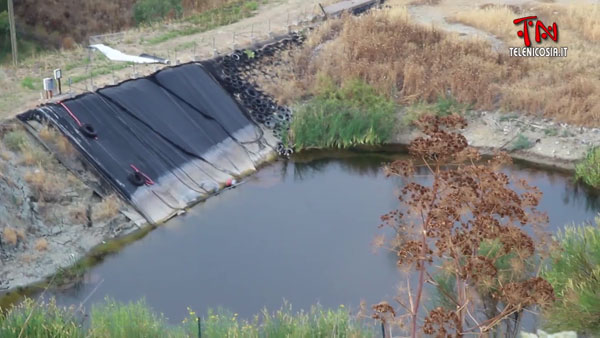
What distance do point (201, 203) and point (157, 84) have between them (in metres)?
3.93

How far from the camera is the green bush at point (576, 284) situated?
36.0 feet

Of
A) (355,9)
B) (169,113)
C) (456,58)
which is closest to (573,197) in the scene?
(456,58)

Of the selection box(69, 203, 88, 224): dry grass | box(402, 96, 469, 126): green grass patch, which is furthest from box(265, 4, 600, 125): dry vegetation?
box(69, 203, 88, 224): dry grass

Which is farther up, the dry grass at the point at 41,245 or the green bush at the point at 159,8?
the green bush at the point at 159,8

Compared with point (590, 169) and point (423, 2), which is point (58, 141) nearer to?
point (590, 169)

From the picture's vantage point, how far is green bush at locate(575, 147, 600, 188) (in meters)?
19.4

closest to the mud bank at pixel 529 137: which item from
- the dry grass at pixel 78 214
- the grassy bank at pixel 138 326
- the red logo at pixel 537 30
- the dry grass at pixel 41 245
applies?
the red logo at pixel 537 30

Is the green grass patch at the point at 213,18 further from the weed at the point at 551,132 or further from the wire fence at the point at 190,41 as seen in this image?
the weed at the point at 551,132

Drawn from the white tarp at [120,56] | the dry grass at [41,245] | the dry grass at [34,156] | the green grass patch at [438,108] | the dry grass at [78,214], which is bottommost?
the green grass patch at [438,108]

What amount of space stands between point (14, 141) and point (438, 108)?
35.2 feet

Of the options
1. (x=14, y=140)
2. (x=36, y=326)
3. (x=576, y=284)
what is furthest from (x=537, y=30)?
(x=36, y=326)

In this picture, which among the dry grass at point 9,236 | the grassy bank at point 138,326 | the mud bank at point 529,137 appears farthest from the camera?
the mud bank at point 529,137

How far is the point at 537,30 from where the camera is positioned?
1030 inches

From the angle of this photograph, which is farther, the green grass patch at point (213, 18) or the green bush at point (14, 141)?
the green grass patch at point (213, 18)
